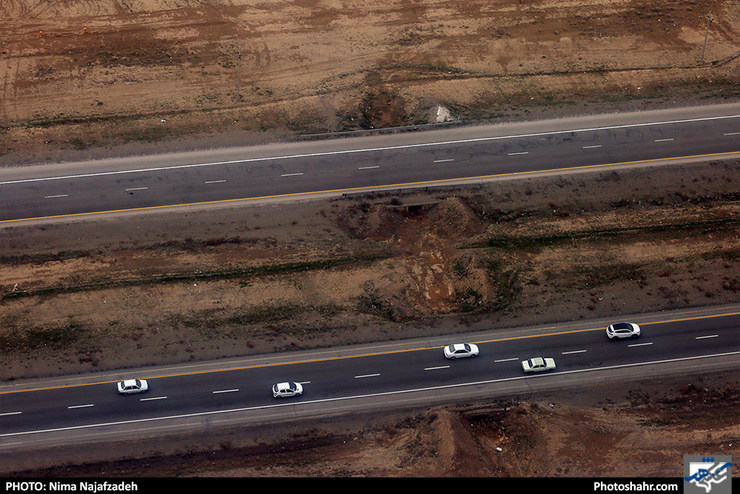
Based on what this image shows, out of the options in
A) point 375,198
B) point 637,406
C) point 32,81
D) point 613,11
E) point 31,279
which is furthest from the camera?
point 613,11

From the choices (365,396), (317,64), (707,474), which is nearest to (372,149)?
(317,64)

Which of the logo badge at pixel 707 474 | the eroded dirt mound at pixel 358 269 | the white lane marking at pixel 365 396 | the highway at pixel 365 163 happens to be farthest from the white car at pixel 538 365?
the highway at pixel 365 163

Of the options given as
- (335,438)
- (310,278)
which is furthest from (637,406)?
(310,278)

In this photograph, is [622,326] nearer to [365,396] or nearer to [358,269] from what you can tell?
[365,396]

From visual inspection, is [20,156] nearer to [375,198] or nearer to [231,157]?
[231,157]

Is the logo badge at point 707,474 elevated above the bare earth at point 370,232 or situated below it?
below

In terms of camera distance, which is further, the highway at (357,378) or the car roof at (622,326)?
the car roof at (622,326)

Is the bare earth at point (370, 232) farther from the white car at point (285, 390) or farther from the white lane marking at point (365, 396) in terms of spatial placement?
the white car at point (285, 390)
